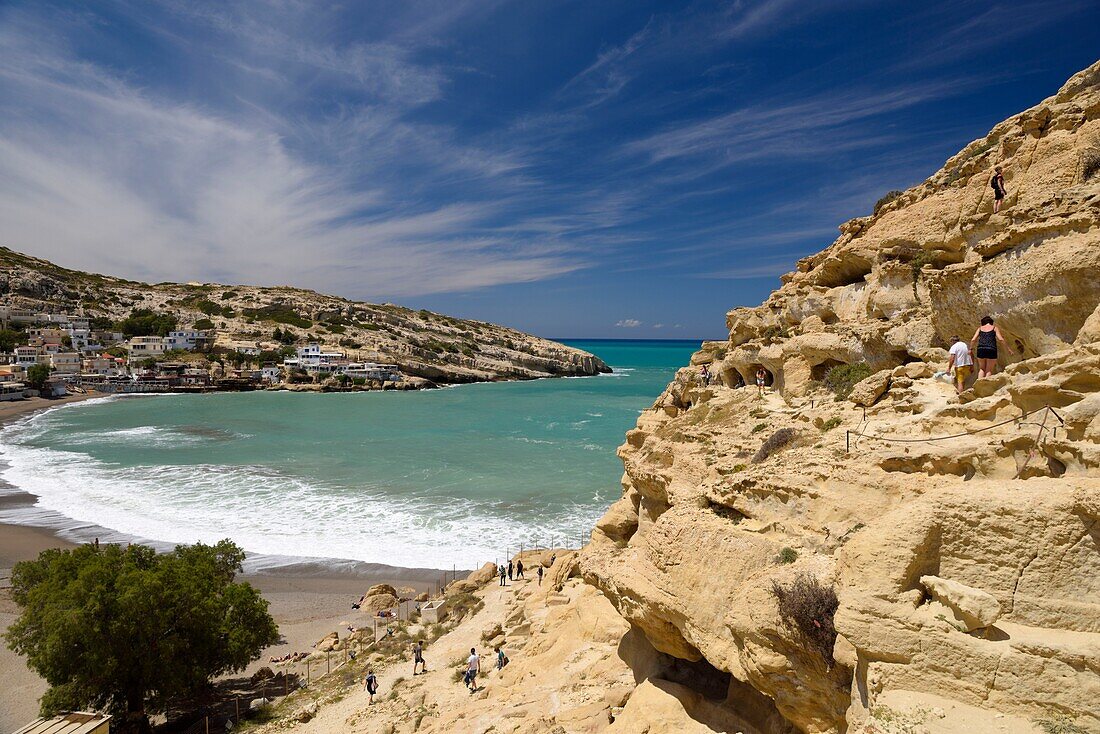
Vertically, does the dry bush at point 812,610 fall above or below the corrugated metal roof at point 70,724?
above

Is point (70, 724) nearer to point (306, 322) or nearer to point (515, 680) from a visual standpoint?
point (515, 680)

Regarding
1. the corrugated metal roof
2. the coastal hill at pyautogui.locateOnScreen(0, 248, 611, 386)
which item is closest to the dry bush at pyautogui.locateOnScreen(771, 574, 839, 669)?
the corrugated metal roof

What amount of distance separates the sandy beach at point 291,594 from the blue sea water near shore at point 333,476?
1.19 metres

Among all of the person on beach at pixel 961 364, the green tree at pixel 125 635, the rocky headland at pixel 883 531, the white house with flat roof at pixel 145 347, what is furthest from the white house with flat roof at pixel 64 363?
the person on beach at pixel 961 364

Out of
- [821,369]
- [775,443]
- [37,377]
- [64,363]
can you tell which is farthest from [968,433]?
[64,363]

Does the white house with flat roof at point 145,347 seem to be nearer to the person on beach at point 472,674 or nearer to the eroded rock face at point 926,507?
the person on beach at point 472,674

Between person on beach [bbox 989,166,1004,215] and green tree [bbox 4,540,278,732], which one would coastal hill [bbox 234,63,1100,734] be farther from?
green tree [bbox 4,540,278,732]

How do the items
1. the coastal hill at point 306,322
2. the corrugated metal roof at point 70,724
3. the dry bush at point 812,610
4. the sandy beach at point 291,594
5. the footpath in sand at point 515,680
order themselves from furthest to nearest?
the coastal hill at point 306,322 < the sandy beach at point 291,594 < the corrugated metal roof at point 70,724 < the footpath in sand at point 515,680 < the dry bush at point 812,610

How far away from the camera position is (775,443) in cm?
843

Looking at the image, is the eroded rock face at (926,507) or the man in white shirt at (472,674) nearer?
the eroded rock face at (926,507)

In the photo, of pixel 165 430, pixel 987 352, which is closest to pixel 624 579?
pixel 987 352

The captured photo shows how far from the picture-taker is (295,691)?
14.1 meters

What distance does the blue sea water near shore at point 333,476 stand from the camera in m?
25.3

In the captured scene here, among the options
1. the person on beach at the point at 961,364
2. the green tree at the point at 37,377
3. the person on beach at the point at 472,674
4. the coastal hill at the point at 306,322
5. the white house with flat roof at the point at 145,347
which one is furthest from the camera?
the coastal hill at the point at 306,322
